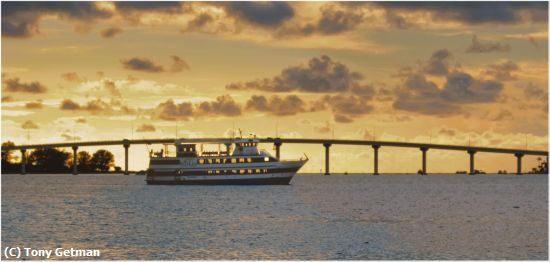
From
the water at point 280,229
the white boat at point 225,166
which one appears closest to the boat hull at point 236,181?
the white boat at point 225,166

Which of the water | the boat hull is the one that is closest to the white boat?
the boat hull

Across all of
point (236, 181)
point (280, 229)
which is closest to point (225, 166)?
point (236, 181)

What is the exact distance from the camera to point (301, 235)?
66562 mm

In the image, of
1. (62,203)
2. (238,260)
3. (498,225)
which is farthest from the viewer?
(62,203)

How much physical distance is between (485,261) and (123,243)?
2090 cm

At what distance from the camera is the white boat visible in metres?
147

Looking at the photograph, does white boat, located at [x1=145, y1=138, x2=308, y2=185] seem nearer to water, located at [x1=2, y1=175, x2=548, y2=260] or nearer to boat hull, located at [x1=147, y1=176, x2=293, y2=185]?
boat hull, located at [x1=147, y1=176, x2=293, y2=185]

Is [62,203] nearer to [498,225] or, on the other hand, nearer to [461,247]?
[498,225]

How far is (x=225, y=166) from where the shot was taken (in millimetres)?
148875

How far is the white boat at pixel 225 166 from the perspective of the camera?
482 ft

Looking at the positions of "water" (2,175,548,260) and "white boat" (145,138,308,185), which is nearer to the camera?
"water" (2,175,548,260)

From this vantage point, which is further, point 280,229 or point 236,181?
point 236,181

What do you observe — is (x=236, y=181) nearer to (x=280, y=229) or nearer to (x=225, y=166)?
(x=225, y=166)

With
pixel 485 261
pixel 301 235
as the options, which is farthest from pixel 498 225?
pixel 485 261
